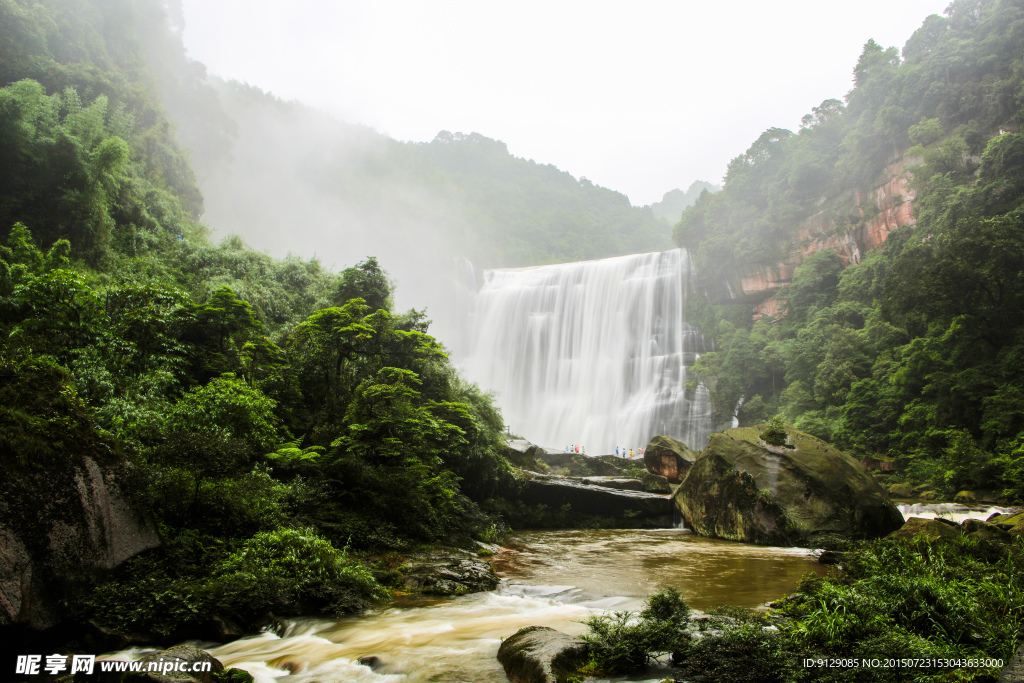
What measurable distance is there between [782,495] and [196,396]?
42.6 ft

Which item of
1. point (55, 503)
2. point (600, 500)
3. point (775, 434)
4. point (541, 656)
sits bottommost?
point (600, 500)

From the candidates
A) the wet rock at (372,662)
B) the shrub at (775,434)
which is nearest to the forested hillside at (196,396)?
the wet rock at (372,662)

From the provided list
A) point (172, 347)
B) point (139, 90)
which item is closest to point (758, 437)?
point (172, 347)

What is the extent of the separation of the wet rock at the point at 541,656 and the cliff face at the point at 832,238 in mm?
42591

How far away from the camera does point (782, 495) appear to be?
1264 centimetres

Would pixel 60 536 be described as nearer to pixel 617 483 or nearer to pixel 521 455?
pixel 521 455

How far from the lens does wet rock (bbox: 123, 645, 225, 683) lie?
11.4ft

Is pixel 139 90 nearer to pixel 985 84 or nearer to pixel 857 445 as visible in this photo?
pixel 857 445

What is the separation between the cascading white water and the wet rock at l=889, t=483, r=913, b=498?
54.2 feet

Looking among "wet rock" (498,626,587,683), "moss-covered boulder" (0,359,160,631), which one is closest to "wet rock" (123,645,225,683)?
"moss-covered boulder" (0,359,160,631)

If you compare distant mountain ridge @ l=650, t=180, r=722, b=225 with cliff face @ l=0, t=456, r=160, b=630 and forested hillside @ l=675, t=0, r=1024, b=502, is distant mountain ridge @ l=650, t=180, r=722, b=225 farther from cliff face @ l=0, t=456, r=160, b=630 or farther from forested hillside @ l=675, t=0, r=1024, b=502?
cliff face @ l=0, t=456, r=160, b=630

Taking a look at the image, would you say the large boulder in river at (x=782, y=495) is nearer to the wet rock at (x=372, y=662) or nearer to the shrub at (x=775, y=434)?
the shrub at (x=775, y=434)

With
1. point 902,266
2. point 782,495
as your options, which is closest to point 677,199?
point 902,266

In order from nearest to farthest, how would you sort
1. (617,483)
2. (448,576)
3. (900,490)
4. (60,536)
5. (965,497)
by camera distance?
1. (60,536)
2. (448,576)
3. (965,497)
4. (617,483)
5. (900,490)
